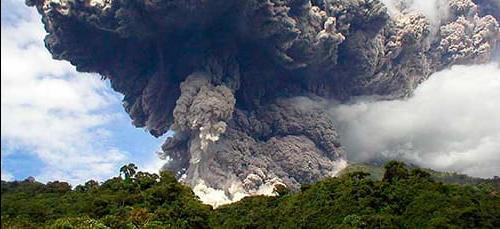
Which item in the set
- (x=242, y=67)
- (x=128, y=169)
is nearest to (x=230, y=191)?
(x=242, y=67)

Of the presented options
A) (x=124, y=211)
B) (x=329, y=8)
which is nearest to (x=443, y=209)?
(x=124, y=211)

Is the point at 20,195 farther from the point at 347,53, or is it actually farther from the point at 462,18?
the point at 462,18

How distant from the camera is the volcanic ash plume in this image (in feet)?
262

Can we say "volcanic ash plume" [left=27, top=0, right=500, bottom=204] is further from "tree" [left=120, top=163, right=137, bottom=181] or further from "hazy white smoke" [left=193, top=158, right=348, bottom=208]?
"tree" [left=120, top=163, right=137, bottom=181]

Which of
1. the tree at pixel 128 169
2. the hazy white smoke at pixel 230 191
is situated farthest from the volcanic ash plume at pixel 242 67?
the tree at pixel 128 169

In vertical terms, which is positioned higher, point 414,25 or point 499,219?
point 414,25

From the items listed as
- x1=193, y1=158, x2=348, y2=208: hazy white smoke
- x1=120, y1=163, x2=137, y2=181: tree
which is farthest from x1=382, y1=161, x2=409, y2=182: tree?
x1=193, y1=158, x2=348, y2=208: hazy white smoke

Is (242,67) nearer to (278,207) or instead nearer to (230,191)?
(230,191)

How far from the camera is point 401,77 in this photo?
340 ft

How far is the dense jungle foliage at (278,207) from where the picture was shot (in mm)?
29547

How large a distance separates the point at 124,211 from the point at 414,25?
7504 centimetres

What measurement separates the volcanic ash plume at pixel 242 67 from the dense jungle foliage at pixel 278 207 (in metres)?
38.6

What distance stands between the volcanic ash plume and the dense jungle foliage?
38.6m

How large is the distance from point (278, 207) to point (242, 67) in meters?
55.3
